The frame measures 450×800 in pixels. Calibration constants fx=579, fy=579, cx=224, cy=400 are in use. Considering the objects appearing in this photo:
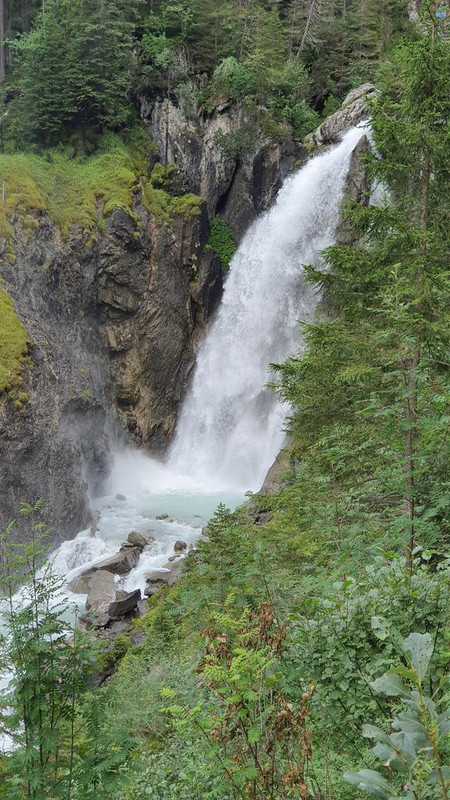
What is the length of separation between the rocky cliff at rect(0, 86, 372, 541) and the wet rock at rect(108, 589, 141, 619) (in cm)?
359

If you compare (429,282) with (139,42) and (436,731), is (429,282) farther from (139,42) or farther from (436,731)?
(139,42)

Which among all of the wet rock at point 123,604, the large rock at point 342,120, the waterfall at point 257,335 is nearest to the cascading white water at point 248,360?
the waterfall at point 257,335

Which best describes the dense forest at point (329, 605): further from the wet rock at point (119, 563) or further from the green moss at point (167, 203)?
the green moss at point (167, 203)

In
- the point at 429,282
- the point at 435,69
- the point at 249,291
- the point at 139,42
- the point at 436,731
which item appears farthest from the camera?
the point at 139,42

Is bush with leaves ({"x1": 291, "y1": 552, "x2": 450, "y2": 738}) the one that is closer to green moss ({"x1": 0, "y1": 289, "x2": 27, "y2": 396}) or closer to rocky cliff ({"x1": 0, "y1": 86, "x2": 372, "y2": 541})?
rocky cliff ({"x1": 0, "y1": 86, "x2": 372, "y2": 541})

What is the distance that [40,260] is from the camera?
19344 millimetres

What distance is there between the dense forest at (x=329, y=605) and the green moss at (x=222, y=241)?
11.7 meters

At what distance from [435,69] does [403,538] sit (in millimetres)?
5142

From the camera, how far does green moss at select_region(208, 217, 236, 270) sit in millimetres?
24031

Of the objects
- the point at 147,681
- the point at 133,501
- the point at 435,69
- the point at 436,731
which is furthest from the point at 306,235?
the point at 436,731

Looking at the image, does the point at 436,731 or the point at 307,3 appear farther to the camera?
the point at 307,3

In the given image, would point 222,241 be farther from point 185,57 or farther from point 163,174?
point 185,57

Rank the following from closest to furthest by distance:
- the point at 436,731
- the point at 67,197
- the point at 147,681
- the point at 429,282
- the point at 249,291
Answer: the point at 436,731 → the point at 429,282 → the point at 147,681 → the point at 67,197 → the point at 249,291

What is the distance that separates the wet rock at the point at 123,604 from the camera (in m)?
12.9
